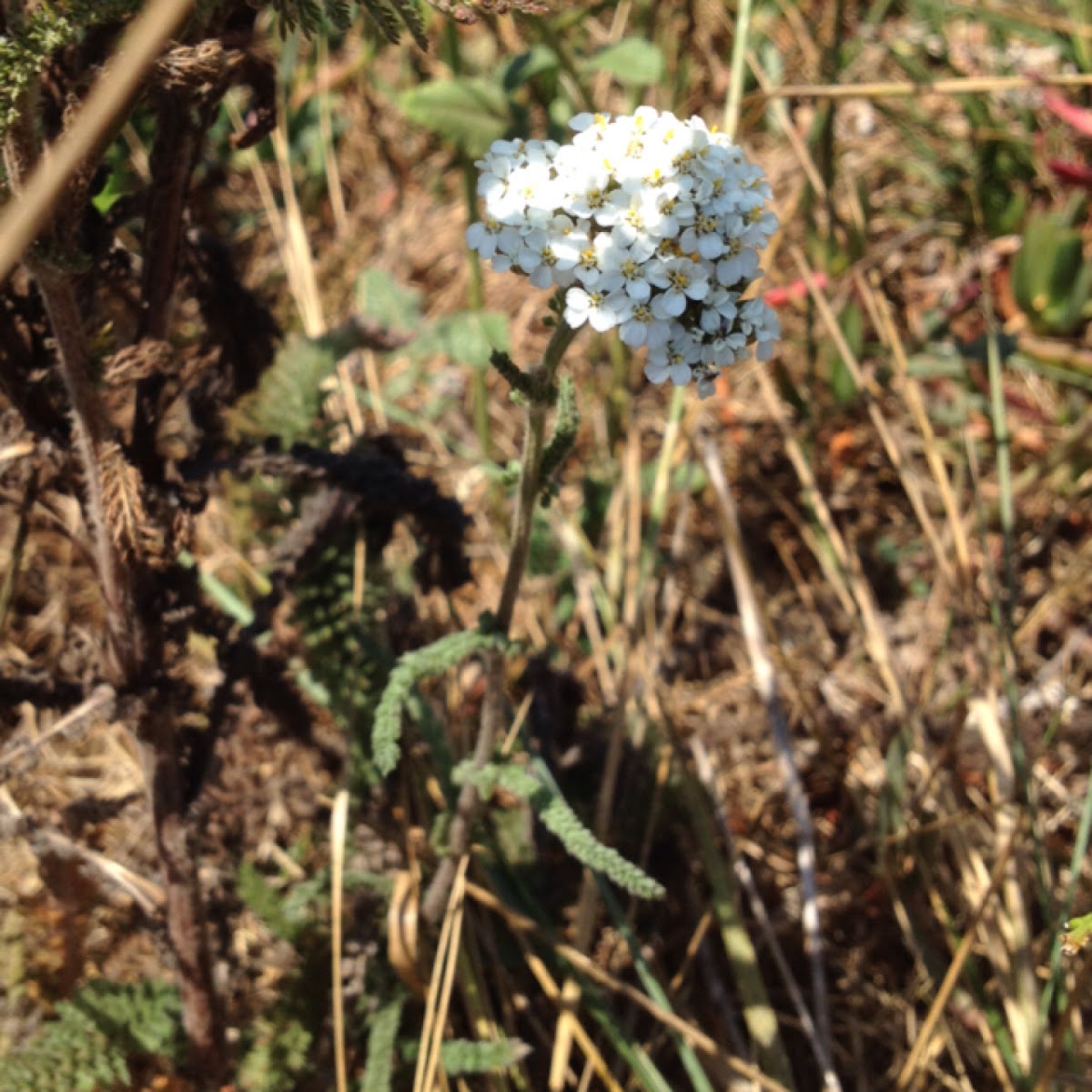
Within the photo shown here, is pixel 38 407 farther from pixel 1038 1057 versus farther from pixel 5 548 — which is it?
pixel 1038 1057

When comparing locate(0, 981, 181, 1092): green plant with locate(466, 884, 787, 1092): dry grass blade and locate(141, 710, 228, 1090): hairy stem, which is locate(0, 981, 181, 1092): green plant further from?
locate(466, 884, 787, 1092): dry grass blade

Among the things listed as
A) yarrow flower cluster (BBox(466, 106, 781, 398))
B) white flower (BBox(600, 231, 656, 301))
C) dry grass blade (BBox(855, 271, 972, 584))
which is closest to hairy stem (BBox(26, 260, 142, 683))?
yarrow flower cluster (BBox(466, 106, 781, 398))

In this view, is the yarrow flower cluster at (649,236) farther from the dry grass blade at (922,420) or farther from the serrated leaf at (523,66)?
the dry grass blade at (922,420)

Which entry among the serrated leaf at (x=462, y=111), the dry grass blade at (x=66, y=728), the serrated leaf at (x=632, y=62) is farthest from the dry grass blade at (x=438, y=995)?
the serrated leaf at (x=632, y=62)

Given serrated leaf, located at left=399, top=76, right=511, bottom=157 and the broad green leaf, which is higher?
serrated leaf, located at left=399, top=76, right=511, bottom=157

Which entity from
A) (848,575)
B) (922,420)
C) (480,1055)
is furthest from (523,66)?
(480,1055)

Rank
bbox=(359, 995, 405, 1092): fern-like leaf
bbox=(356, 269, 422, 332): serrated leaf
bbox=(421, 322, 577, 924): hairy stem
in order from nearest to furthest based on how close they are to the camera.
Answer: bbox=(421, 322, 577, 924): hairy stem, bbox=(359, 995, 405, 1092): fern-like leaf, bbox=(356, 269, 422, 332): serrated leaf
